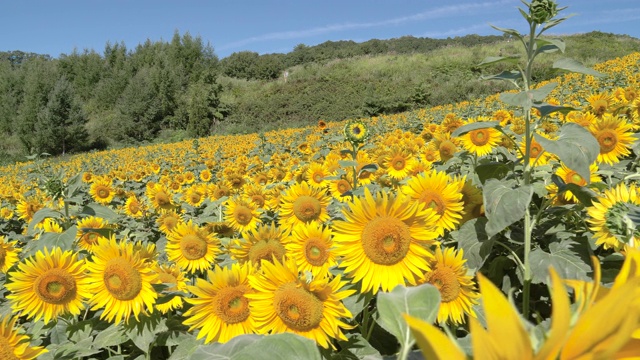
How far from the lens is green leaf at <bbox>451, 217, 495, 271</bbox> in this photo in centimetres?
126

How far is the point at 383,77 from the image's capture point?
92.8 ft

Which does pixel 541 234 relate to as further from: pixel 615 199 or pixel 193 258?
pixel 193 258

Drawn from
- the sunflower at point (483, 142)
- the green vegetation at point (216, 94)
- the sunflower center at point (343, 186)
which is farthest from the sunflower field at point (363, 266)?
the green vegetation at point (216, 94)

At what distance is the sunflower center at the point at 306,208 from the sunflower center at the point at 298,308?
0.90 m

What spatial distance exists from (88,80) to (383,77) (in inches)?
1096

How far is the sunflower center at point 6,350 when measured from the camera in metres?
1.01

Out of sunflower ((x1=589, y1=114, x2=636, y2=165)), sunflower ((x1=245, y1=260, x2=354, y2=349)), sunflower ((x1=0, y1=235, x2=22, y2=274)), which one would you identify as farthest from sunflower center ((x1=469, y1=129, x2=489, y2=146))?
sunflower ((x1=0, y1=235, x2=22, y2=274))

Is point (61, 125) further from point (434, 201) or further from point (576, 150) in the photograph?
point (576, 150)

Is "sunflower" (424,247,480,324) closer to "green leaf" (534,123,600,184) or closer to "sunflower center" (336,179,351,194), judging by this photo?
"green leaf" (534,123,600,184)

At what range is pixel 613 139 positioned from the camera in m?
1.78

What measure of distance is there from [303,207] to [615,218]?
114 cm

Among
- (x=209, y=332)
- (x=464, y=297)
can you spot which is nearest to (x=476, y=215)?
(x=464, y=297)

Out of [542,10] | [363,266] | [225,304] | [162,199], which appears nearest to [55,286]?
[225,304]

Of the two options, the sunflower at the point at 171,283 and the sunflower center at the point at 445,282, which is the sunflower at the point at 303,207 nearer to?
the sunflower at the point at 171,283
